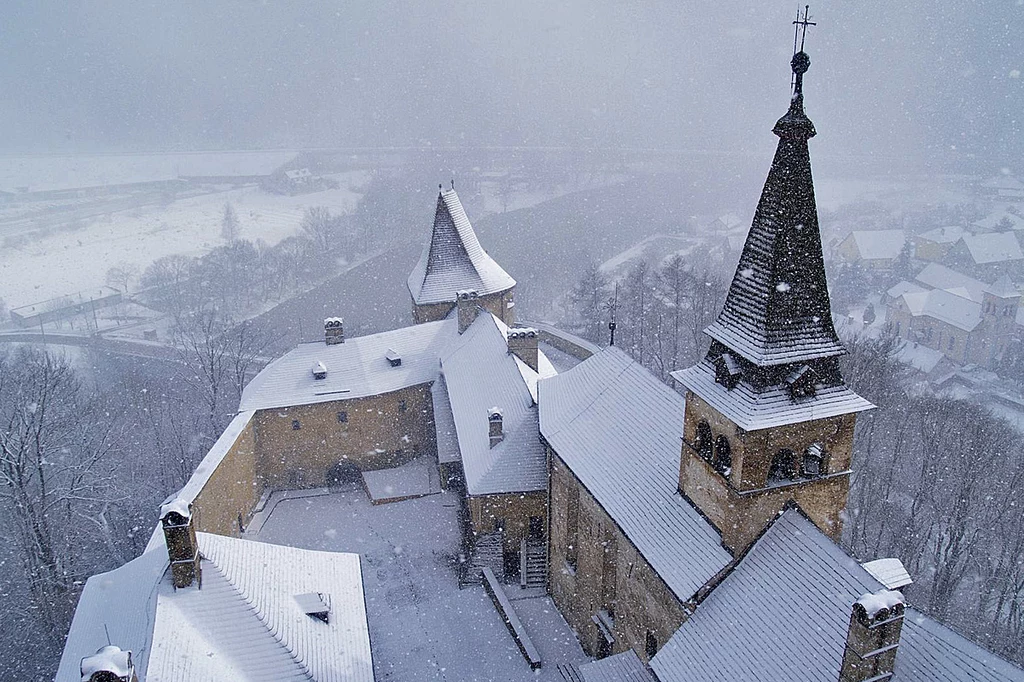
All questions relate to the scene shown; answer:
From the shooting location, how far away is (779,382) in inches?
614

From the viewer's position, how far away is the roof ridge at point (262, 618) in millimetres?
15727

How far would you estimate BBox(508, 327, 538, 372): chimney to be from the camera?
28953 millimetres

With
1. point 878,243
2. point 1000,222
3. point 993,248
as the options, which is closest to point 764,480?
point 878,243

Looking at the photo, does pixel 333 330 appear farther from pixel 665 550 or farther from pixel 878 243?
pixel 878 243

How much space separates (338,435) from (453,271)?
1023cm

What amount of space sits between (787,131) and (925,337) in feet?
184

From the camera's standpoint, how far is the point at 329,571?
63.6 feet

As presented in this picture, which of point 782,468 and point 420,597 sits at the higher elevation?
point 782,468

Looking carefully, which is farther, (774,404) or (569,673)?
(569,673)

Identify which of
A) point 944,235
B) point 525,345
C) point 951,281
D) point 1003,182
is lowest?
point 951,281

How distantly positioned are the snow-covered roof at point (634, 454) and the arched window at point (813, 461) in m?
2.47

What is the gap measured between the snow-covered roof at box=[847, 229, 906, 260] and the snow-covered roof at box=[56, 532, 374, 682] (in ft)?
253

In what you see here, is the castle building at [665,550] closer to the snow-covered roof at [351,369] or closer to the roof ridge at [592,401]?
the roof ridge at [592,401]

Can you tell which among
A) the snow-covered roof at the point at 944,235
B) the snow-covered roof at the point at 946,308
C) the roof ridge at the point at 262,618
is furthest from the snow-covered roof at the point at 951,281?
the roof ridge at the point at 262,618
